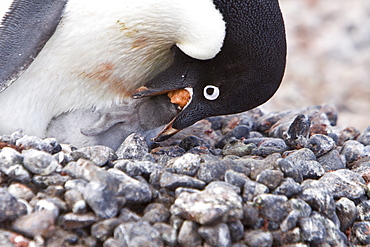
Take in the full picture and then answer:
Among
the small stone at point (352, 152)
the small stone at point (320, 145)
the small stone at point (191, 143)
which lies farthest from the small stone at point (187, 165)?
the small stone at point (352, 152)

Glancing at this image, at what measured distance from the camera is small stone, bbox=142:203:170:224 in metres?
1.58

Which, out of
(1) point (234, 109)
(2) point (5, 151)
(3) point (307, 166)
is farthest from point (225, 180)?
(2) point (5, 151)

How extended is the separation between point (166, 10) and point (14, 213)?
1050 mm

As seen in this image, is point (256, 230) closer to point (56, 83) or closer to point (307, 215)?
point (307, 215)

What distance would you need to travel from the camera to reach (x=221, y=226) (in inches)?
59.7

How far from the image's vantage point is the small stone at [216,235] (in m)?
1.50

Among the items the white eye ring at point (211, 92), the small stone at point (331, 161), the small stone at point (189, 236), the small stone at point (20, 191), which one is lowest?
the small stone at point (20, 191)

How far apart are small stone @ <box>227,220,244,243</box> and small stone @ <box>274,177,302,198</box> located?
0.69 feet

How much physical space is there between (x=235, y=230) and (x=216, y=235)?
71mm

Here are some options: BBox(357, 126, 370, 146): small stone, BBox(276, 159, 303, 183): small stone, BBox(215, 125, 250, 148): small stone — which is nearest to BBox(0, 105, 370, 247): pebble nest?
BBox(276, 159, 303, 183): small stone

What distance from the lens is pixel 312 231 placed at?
5.32 ft

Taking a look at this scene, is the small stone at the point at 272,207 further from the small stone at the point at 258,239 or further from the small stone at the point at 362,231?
the small stone at the point at 362,231

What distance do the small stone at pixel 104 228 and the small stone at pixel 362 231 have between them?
821 mm

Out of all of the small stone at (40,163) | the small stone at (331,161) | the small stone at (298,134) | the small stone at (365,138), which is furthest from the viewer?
the small stone at (365,138)
